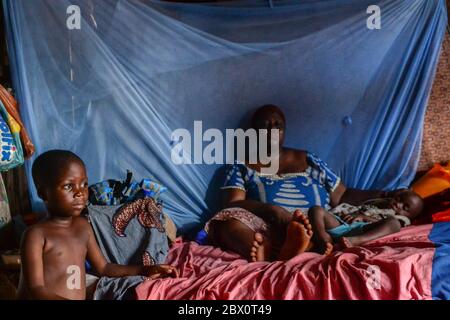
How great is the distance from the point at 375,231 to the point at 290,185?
47 centimetres

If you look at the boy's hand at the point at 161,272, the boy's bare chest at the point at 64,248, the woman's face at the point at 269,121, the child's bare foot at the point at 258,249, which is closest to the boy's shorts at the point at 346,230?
the child's bare foot at the point at 258,249

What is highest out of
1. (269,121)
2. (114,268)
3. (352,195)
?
(269,121)

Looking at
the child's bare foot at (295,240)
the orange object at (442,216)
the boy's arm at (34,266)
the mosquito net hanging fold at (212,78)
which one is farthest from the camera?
the orange object at (442,216)

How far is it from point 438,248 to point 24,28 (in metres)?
1.76

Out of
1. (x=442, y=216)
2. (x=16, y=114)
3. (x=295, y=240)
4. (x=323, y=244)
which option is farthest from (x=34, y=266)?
(x=442, y=216)

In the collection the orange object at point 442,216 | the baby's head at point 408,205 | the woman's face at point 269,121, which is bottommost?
the orange object at point 442,216

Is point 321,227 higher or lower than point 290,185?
lower

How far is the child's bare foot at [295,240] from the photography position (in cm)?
191

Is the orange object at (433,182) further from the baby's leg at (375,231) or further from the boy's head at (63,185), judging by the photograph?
the boy's head at (63,185)

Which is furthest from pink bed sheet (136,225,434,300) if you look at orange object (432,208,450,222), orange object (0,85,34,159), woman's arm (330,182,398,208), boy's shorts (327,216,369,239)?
orange object (0,85,34,159)

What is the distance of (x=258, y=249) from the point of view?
6.40ft

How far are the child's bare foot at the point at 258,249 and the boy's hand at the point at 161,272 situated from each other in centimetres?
30

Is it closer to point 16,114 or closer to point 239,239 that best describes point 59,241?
point 16,114
